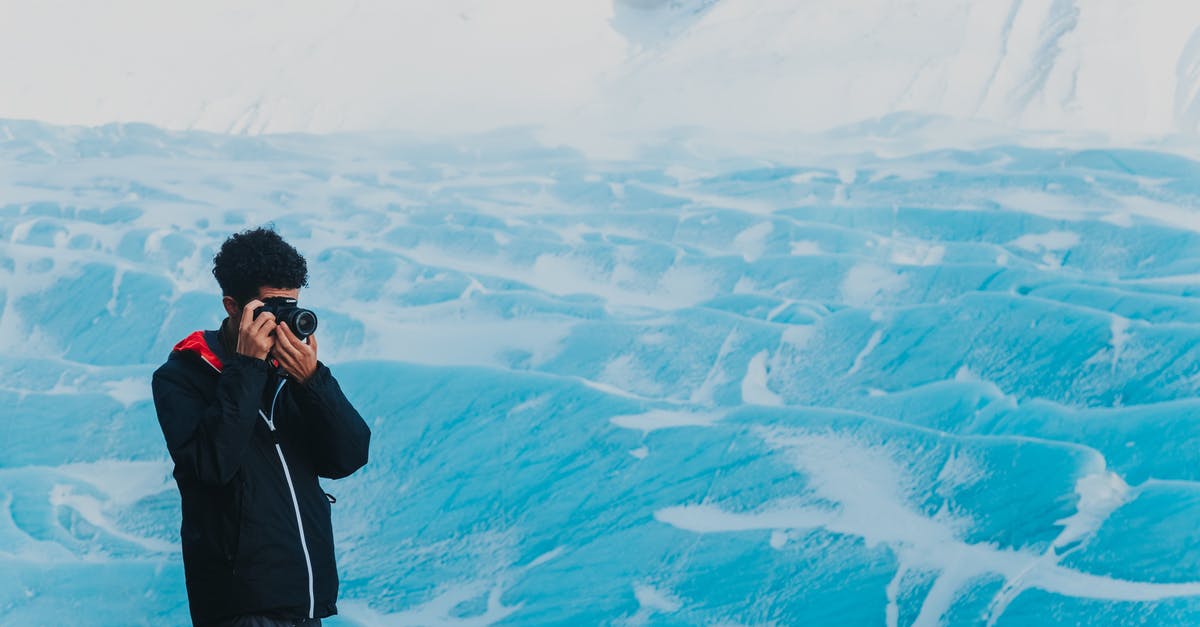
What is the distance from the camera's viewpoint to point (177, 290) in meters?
6.37

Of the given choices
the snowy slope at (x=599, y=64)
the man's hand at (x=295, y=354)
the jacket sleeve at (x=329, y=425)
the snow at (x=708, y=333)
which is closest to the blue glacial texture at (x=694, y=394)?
the snow at (x=708, y=333)

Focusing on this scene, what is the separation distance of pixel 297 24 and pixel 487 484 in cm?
1430

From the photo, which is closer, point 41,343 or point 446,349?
point 446,349

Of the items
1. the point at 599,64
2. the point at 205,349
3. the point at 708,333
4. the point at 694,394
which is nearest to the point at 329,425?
the point at 205,349

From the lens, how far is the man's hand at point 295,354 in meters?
1.67

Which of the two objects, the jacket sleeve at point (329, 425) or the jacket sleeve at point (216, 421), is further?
the jacket sleeve at point (329, 425)

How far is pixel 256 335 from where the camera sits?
64.8 inches

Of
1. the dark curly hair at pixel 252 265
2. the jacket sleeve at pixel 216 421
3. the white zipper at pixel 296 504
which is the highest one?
the dark curly hair at pixel 252 265

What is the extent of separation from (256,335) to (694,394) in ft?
11.5

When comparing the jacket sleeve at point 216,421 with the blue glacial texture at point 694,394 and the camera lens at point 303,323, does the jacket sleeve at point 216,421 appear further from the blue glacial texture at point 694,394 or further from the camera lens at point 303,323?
the blue glacial texture at point 694,394

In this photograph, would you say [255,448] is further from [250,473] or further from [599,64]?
[599,64]

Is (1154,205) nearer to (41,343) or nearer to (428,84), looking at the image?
(41,343)

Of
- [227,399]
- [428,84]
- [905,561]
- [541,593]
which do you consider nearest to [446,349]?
[541,593]

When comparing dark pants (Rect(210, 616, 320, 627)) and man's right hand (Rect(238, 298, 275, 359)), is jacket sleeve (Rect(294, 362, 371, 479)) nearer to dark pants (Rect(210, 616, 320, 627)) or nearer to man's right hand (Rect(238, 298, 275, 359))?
man's right hand (Rect(238, 298, 275, 359))
